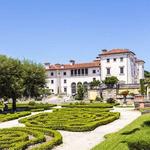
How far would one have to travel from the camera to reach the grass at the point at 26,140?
15.4m

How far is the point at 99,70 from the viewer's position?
85188 millimetres

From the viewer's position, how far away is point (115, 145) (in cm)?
1395

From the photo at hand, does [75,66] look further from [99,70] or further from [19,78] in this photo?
[19,78]

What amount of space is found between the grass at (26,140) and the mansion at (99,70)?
57137 millimetres

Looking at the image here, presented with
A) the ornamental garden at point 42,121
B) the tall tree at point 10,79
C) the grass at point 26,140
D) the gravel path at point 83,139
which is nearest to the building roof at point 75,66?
the ornamental garden at point 42,121

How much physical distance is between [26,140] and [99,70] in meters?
68.5

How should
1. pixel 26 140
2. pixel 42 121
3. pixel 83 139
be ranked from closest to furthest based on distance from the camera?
pixel 26 140
pixel 83 139
pixel 42 121

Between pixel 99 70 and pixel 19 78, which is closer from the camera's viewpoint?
pixel 19 78

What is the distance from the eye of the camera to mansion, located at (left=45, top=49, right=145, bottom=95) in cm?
8025

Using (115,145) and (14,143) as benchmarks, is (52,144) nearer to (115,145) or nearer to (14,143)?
(14,143)

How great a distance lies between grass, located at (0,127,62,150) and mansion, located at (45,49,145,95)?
57137 millimetres

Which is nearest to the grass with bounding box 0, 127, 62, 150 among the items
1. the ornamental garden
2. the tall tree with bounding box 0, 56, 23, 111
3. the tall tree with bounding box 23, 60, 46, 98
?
the ornamental garden

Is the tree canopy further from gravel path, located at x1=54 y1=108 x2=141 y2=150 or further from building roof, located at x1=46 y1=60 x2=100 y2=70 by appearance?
building roof, located at x1=46 y1=60 x2=100 y2=70

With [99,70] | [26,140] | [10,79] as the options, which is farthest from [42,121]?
[99,70]
